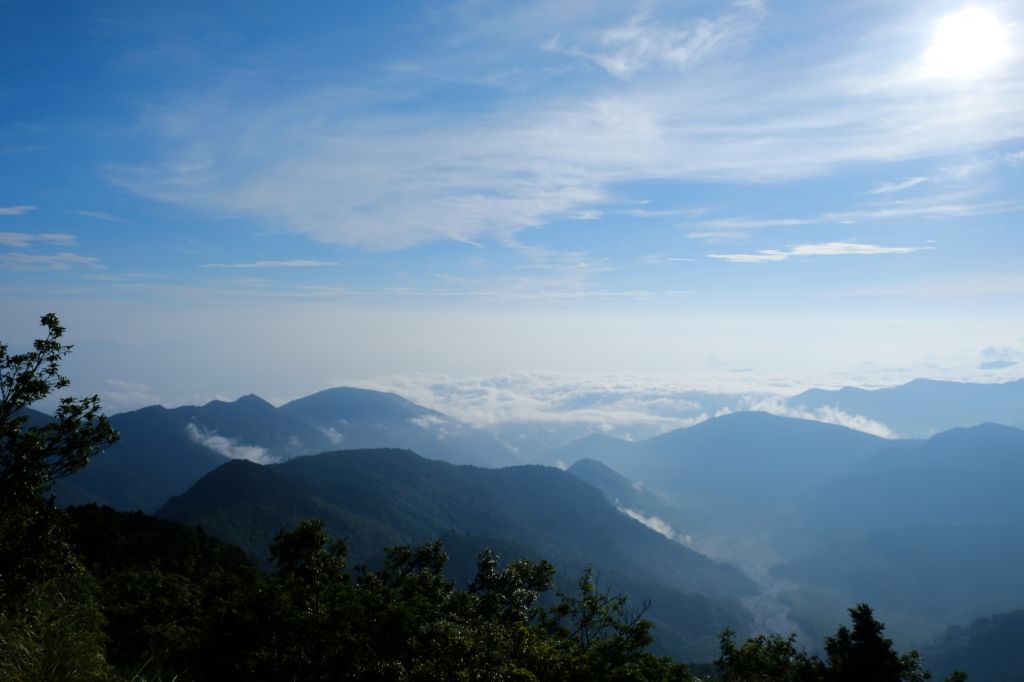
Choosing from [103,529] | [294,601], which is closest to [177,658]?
[294,601]

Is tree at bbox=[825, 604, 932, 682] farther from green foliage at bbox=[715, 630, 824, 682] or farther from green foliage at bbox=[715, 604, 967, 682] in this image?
green foliage at bbox=[715, 630, 824, 682]

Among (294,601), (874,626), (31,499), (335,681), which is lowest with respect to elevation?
(874,626)

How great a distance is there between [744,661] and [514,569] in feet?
74.4

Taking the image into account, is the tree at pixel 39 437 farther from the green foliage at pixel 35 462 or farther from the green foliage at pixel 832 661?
the green foliage at pixel 832 661

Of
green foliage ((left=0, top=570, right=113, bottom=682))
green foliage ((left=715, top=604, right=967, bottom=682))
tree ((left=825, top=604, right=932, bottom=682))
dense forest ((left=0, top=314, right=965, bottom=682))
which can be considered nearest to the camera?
green foliage ((left=0, top=570, right=113, bottom=682))

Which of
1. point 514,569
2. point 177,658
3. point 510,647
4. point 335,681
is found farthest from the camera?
point 514,569

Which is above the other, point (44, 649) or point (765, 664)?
point (44, 649)

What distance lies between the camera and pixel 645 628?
120 feet

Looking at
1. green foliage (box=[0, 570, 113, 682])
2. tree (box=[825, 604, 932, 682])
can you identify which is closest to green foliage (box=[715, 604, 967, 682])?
tree (box=[825, 604, 932, 682])

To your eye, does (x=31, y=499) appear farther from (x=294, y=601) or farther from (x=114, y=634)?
(x=114, y=634)

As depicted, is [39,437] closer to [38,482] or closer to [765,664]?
[38,482]

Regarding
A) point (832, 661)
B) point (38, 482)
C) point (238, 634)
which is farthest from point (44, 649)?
point (832, 661)

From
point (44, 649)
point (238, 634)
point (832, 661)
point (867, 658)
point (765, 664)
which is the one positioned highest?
point (44, 649)

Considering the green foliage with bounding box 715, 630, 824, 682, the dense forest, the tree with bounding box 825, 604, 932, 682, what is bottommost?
the tree with bounding box 825, 604, 932, 682
